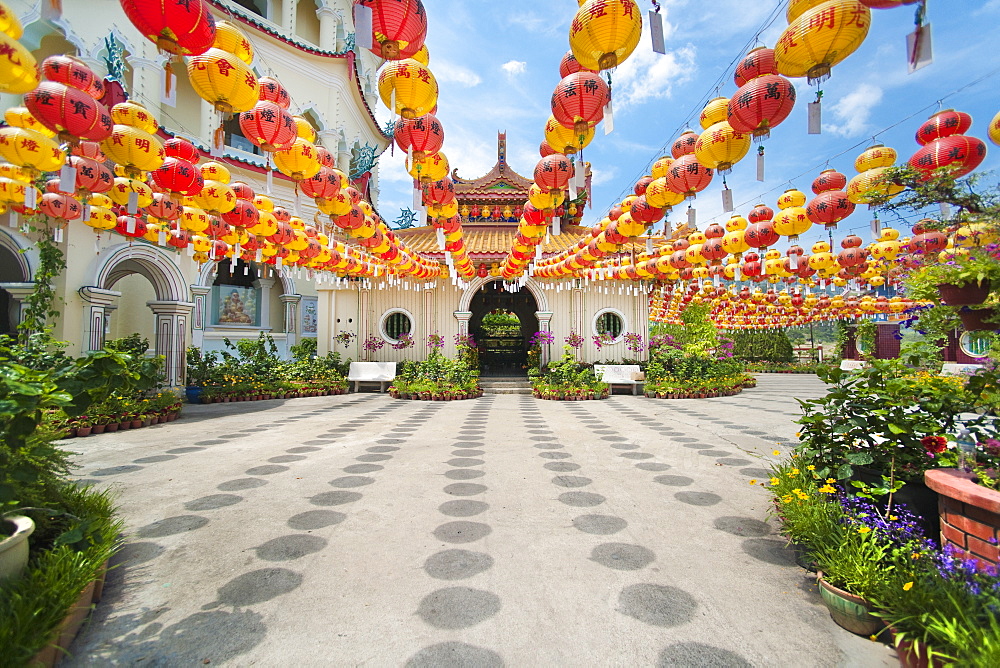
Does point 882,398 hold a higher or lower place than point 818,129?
lower

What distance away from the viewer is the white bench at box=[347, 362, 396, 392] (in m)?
13.8

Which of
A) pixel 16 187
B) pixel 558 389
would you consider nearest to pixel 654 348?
pixel 558 389

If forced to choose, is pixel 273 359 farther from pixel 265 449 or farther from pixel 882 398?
pixel 882 398

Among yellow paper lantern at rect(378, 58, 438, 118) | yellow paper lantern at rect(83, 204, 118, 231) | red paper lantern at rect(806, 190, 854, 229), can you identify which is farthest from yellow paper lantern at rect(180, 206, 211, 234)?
red paper lantern at rect(806, 190, 854, 229)

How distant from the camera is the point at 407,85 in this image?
3.76m

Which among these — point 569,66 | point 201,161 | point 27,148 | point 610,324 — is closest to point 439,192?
point 569,66

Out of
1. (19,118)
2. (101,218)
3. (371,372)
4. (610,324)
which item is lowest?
(371,372)

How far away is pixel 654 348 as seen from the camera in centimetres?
1435

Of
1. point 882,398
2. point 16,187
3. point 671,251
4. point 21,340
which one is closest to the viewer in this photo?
point 882,398

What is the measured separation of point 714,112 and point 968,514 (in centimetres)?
403

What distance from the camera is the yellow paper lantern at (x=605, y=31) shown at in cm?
308

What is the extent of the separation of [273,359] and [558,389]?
853cm

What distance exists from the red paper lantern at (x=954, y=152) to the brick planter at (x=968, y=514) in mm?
4229

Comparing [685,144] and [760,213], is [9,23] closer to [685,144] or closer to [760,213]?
[685,144]
